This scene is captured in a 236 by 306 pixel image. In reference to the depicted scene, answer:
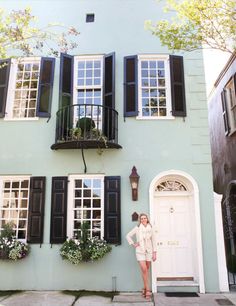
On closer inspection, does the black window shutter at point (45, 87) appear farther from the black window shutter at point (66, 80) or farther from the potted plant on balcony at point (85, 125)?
the potted plant on balcony at point (85, 125)

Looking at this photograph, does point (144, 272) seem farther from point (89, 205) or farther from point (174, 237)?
point (89, 205)

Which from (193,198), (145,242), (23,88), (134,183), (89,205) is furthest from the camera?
(23,88)

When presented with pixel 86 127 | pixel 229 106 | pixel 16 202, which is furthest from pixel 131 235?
pixel 229 106

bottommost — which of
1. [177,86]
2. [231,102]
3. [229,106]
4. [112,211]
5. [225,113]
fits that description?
[112,211]

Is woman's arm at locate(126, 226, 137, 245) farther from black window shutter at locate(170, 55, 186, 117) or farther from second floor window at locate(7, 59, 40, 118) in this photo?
second floor window at locate(7, 59, 40, 118)

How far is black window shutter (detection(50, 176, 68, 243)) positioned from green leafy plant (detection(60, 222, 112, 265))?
31 cm

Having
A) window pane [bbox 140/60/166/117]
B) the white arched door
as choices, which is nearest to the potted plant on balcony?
window pane [bbox 140/60/166/117]

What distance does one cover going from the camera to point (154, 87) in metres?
8.95

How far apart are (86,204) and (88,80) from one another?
371 cm

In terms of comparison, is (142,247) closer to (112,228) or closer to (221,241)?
(112,228)

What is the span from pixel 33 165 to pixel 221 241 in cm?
538

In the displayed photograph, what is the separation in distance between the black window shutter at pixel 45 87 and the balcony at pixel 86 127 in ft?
1.85

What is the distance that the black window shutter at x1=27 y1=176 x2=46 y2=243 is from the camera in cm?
793

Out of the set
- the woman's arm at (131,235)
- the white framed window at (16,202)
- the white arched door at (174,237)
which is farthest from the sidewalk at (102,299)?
the white framed window at (16,202)
